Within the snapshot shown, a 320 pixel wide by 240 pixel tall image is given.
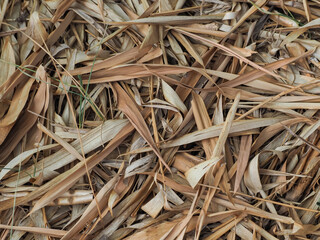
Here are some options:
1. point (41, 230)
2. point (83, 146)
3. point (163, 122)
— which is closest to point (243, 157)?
point (163, 122)

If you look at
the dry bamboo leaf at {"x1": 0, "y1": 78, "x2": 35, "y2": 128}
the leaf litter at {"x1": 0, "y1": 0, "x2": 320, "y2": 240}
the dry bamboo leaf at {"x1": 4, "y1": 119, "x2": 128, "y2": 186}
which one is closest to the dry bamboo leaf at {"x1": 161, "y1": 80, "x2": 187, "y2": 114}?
the leaf litter at {"x1": 0, "y1": 0, "x2": 320, "y2": 240}

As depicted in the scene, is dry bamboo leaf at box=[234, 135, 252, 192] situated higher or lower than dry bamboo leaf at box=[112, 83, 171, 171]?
lower

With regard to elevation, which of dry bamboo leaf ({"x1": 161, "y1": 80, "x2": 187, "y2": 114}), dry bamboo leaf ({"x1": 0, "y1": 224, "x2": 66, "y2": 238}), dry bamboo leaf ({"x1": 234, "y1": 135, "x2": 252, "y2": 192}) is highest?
dry bamboo leaf ({"x1": 161, "y1": 80, "x2": 187, "y2": 114})

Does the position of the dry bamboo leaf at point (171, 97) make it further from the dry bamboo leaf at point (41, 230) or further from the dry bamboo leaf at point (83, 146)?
the dry bamboo leaf at point (41, 230)

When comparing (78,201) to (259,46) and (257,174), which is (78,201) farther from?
(259,46)

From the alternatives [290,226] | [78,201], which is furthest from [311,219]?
[78,201]

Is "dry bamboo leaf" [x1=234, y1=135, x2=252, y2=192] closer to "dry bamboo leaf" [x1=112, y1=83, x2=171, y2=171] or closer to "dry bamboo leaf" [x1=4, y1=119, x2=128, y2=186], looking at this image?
"dry bamboo leaf" [x1=112, y1=83, x2=171, y2=171]

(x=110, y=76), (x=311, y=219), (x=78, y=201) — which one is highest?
(x=110, y=76)

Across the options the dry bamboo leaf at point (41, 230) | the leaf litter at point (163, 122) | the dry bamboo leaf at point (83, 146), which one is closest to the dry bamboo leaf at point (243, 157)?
the leaf litter at point (163, 122)
